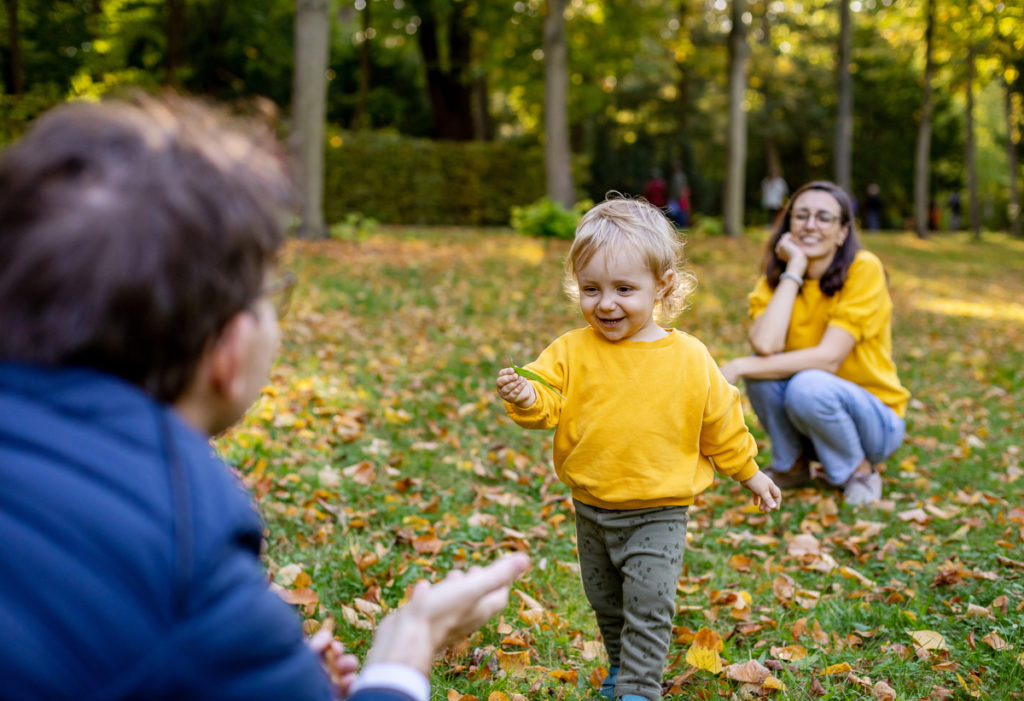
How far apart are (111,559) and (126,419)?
0.55 feet

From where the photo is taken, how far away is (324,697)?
1.19 meters

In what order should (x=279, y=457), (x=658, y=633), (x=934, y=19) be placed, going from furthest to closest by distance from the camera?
(x=934, y=19) → (x=279, y=457) → (x=658, y=633)

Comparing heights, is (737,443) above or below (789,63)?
below

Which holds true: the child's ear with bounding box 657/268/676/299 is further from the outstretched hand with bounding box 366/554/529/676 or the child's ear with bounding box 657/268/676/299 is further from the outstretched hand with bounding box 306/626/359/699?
the outstretched hand with bounding box 306/626/359/699

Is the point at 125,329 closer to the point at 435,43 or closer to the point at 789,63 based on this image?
the point at 435,43

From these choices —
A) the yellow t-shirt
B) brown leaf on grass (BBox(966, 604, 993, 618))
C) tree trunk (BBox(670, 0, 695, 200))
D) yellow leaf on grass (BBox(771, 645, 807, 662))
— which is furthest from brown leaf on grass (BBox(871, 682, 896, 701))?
tree trunk (BBox(670, 0, 695, 200))

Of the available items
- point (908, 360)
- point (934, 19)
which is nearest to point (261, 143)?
point (908, 360)

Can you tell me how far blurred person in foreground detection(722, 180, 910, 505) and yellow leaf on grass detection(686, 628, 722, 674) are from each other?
1730mm

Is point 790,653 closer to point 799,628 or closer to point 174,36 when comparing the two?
point 799,628

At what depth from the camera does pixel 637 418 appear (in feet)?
8.52

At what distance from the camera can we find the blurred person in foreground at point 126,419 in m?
0.97

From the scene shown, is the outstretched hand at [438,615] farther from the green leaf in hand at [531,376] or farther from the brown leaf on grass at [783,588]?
the brown leaf on grass at [783,588]

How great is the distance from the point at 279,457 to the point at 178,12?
713 inches

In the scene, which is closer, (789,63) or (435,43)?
(435,43)
